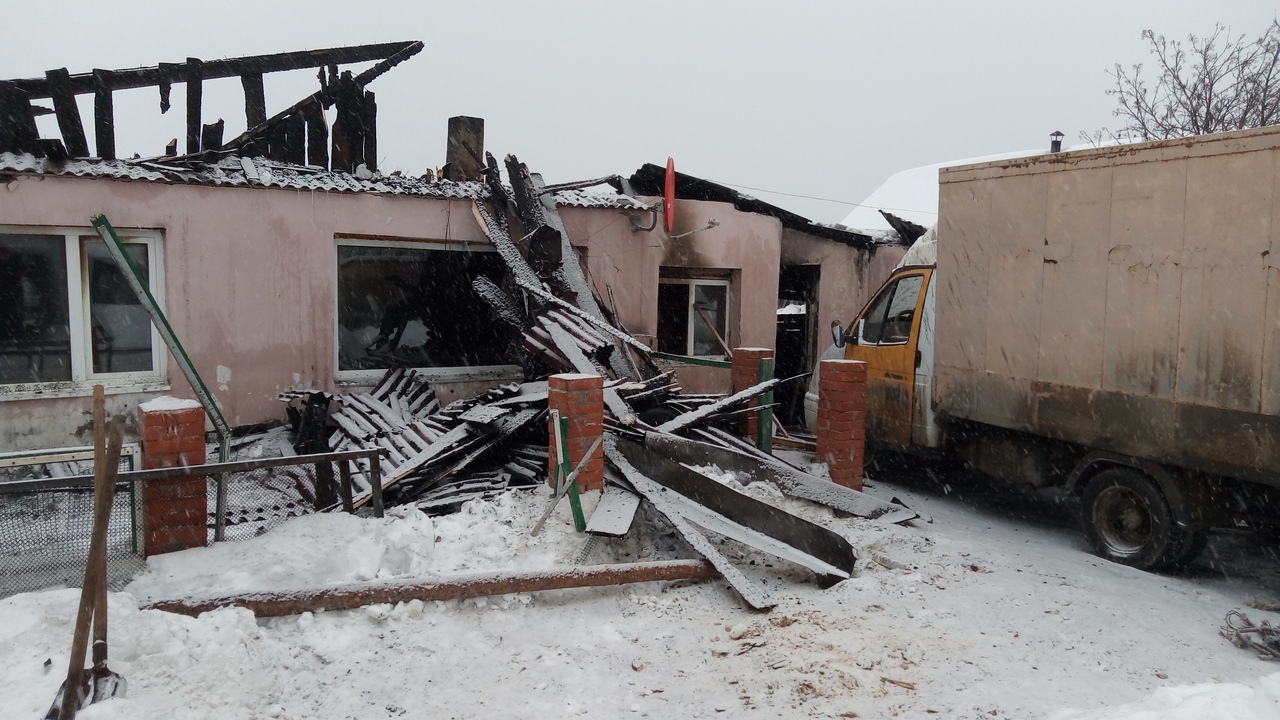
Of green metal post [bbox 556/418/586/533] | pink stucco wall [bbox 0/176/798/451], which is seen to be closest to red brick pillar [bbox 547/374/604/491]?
green metal post [bbox 556/418/586/533]

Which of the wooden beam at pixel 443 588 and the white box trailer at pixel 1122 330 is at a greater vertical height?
the white box trailer at pixel 1122 330

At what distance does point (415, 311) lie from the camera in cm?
880

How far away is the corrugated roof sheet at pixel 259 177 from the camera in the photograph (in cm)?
682

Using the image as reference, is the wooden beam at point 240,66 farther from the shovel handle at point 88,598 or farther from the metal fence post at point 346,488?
the shovel handle at point 88,598

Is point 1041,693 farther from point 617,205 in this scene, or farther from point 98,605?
point 617,205

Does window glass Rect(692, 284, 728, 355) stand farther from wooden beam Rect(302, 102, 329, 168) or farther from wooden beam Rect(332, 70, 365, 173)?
wooden beam Rect(302, 102, 329, 168)

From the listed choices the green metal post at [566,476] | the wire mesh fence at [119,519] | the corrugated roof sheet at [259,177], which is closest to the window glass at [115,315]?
the corrugated roof sheet at [259,177]

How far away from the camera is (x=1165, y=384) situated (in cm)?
524

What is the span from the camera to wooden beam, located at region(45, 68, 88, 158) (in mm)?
8047

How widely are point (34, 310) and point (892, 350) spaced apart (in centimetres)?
767

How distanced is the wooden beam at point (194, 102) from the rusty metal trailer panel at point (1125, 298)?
28.2 ft

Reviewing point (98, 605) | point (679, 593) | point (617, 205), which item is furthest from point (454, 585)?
point (617, 205)

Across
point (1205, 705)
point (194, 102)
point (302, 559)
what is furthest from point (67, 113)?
point (1205, 705)

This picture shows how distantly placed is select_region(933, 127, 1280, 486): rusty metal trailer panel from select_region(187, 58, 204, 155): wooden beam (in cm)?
859
